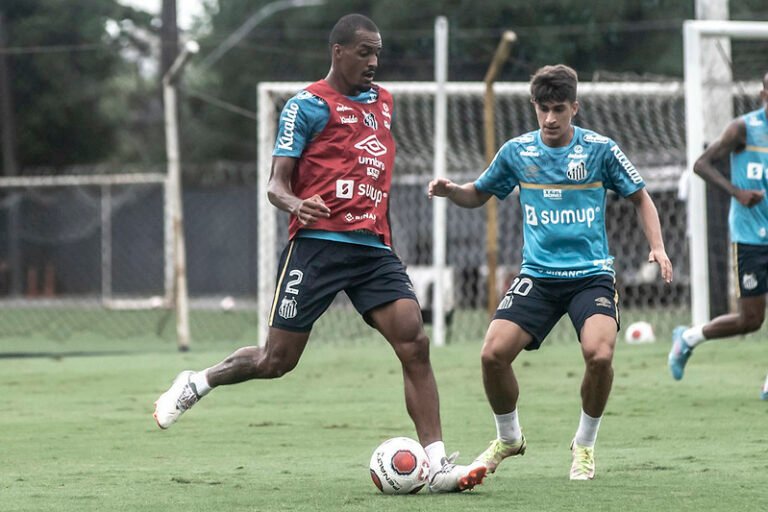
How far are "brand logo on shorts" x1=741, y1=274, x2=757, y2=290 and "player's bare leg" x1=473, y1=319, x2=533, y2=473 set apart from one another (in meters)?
3.81

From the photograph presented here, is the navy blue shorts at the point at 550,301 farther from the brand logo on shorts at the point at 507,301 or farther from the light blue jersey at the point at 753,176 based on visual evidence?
the light blue jersey at the point at 753,176

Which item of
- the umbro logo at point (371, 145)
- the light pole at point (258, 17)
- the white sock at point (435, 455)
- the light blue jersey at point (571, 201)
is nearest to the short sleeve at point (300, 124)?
the umbro logo at point (371, 145)

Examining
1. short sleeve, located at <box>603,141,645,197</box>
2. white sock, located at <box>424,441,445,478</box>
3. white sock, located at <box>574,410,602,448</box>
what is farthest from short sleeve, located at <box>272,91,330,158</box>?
white sock, located at <box>574,410,602,448</box>

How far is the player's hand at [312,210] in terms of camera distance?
655 centimetres

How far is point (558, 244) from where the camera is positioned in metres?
7.11

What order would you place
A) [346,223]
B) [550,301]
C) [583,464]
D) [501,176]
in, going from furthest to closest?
[501,176] → [550,301] → [346,223] → [583,464]

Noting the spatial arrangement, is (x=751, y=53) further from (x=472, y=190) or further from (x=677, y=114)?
(x=472, y=190)

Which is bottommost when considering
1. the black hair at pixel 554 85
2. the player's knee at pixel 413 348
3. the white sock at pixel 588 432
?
the white sock at pixel 588 432

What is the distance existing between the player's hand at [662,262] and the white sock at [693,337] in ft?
12.9

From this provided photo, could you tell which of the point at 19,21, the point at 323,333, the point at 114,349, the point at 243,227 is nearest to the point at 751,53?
the point at 323,333

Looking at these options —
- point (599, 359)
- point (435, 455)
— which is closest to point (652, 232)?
point (599, 359)

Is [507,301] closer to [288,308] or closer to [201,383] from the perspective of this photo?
Answer: [288,308]

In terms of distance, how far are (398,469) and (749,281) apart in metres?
4.77

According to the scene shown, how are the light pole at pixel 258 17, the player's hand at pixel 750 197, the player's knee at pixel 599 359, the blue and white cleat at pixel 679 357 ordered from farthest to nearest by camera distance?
the light pole at pixel 258 17
the blue and white cleat at pixel 679 357
the player's hand at pixel 750 197
the player's knee at pixel 599 359
